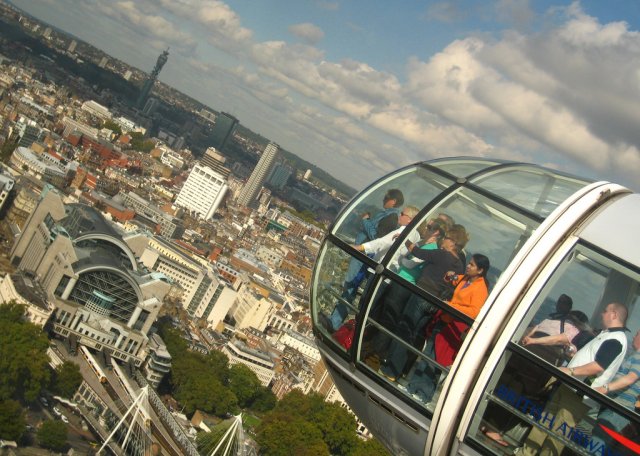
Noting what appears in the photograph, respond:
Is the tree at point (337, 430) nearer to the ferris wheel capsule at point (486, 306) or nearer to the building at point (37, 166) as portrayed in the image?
the ferris wheel capsule at point (486, 306)

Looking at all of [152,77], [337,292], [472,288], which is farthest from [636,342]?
[152,77]

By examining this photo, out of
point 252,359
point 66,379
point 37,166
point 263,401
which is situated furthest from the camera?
point 37,166

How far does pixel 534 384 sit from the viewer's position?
4.25m

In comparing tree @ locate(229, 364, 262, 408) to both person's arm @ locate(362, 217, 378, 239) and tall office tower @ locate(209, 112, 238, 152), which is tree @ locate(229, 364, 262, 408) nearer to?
person's arm @ locate(362, 217, 378, 239)

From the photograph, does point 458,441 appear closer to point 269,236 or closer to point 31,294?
point 31,294

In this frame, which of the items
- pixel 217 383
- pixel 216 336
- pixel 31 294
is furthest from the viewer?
pixel 216 336

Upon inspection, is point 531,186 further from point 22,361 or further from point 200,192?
point 200,192

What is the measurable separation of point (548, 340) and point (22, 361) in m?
25.8

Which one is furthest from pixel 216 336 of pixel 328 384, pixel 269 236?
pixel 269 236

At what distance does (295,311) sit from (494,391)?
186 feet

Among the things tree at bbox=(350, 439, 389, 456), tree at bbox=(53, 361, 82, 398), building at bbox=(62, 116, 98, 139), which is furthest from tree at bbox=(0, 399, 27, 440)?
building at bbox=(62, 116, 98, 139)

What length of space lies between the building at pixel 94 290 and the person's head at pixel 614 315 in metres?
33.3

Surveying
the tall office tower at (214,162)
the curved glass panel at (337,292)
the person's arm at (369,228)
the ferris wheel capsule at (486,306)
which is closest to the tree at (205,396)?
the curved glass panel at (337,292)

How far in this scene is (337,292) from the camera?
204 inches
